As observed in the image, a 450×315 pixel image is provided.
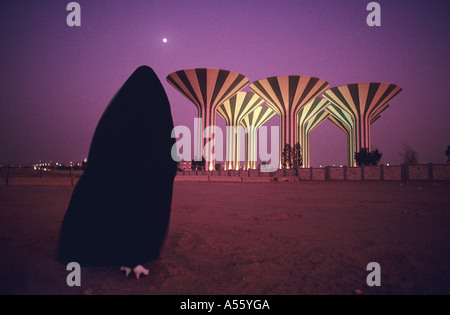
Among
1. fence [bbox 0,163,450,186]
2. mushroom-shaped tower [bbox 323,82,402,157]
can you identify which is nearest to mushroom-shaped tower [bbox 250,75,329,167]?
mushroom-shaped tower [bbox 323,82,402,157]

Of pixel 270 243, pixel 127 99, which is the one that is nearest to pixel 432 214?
pixel 270 243

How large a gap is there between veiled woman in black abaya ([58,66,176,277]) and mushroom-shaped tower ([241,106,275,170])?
251 ft

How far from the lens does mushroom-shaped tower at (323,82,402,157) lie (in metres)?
54.7

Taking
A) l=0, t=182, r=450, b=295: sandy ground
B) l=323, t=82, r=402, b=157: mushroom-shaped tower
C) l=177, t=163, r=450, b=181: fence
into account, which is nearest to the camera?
A: l=0, t=182, r=450, b=295: sandy ground

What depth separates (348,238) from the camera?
5469 millimetres

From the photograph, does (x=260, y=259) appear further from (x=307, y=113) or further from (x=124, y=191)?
(x=307, y=113)

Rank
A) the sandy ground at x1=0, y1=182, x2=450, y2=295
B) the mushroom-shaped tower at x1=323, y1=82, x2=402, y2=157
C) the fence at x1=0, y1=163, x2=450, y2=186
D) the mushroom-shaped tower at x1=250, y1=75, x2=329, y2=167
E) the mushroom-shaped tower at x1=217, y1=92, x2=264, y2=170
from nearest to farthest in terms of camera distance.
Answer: the sandy ground at x1=0, y1=182, x2=450, y2=295, the fence at x1=0, y1=163, x2=450, y2=186, the mushroom-shaped tower at x1=250, y1=75, x2=329, y2=167, the mushroom-shaped tower at x1=323, y1=82, x2=402, y2=157, the mushroom-shaped tower at x1=217, y1=92, x2=264, y2=170

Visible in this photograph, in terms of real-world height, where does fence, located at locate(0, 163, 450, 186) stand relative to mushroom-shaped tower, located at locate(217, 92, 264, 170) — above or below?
below

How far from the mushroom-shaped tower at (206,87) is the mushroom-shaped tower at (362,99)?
2087cm

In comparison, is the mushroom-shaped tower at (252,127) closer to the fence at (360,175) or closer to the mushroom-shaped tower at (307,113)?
the mushroom-shaped tower at (307,113)

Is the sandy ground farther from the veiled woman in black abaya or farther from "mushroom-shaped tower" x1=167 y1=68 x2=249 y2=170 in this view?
"mushroom-shaped tower" x1=167 y1=68 x2=249 y2=170

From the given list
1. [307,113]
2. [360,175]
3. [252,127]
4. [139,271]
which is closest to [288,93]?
[360,175]

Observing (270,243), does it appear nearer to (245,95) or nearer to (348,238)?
(348,238)

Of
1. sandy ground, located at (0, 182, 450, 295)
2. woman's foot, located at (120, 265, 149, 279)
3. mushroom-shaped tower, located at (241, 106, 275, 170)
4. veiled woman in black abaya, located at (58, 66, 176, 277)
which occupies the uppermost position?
mushroom-shaped tower, located at (241, 106, 275, 170)
